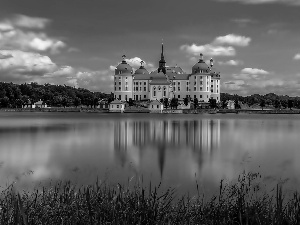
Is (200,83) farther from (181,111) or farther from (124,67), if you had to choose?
(124,67)

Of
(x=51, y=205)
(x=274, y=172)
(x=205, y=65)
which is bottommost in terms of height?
(x=274, y=172)

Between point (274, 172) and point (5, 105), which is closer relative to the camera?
point (274, 172)

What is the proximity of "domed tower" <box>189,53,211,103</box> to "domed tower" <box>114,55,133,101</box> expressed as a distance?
19.9m

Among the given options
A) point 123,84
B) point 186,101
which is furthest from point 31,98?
point 186,101

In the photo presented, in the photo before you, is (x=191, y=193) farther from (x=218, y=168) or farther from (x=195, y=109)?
→ (x=195, y=109)

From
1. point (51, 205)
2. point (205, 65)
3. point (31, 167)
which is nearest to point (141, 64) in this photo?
point (205, 65)

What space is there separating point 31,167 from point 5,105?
124 meters

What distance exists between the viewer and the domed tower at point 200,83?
389 ft

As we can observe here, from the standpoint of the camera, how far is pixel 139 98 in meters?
121

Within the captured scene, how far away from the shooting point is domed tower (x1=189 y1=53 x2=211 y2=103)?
118 meters

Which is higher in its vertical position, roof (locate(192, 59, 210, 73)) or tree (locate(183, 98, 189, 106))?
roof (locate(192, 59, 210, 73))

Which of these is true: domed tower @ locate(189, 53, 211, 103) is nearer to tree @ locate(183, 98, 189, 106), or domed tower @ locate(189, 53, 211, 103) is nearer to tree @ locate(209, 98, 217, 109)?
tree @ locate(209, 98, 217, 109)

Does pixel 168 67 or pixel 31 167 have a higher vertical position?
pixel 168 67

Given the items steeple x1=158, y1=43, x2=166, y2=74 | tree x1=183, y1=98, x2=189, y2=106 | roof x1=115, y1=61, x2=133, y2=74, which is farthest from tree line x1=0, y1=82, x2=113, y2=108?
tree x1=183, y1=98, x2=189, y2=106
